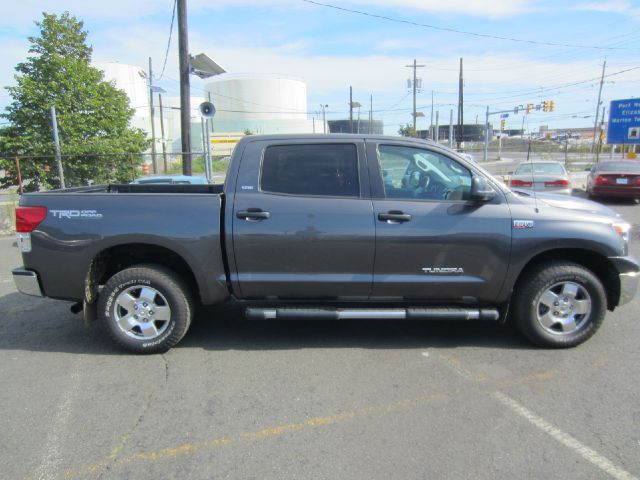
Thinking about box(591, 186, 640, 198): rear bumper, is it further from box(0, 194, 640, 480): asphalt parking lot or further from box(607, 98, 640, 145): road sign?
box(0, 194, 640, 480): asphalt parking lot

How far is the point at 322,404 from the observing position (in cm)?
331

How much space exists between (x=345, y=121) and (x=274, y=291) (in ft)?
352

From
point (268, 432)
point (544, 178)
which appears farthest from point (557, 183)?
point (268, 432)

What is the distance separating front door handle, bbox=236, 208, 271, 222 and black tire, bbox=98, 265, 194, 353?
0.86 metres

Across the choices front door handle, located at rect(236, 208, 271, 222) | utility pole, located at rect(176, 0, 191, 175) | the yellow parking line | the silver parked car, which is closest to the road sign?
the silver parked car

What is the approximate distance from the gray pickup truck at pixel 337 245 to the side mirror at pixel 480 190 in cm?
1

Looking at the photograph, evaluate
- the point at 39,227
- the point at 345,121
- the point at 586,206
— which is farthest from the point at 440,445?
the point at 345,121

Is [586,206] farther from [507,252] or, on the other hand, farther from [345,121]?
[345,121]

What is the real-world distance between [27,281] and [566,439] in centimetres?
440

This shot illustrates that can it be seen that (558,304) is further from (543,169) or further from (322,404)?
(543,169)

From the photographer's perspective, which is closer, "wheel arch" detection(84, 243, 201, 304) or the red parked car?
"wheel arch" detection(84, 243, 201, 304)

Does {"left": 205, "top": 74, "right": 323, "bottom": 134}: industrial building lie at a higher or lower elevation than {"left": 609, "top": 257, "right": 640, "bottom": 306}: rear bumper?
higher

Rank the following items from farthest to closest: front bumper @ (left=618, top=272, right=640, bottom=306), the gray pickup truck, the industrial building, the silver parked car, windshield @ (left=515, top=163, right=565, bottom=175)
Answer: the industrial building
windshield @ (left=515, top=163, right=565, bottom=175)
the silver parked car
front bumper @ (left=618, top=272, right=640, bottom=306)
the gray pickup truck

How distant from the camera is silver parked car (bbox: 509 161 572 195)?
12594 mm
